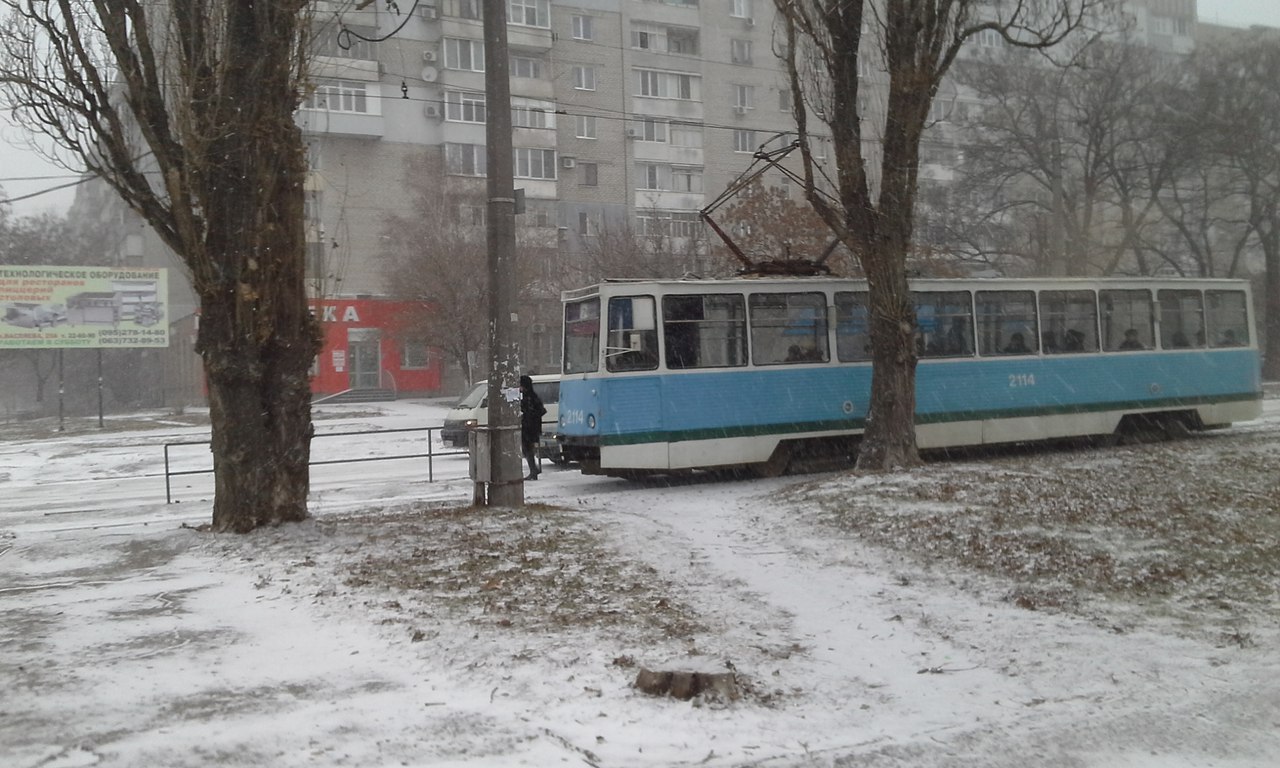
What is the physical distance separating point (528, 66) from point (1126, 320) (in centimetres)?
3796

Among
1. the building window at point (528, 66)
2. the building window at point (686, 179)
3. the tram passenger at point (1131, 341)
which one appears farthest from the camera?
the building window at point (686, 179)

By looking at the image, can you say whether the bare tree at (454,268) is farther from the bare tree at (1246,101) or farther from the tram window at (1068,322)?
the bare tree at (1246,101)

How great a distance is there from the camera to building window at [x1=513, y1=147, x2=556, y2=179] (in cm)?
5144

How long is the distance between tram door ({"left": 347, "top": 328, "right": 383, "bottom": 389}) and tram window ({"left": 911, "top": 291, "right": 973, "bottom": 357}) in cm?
3683

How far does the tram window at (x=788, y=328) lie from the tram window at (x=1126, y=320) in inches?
242

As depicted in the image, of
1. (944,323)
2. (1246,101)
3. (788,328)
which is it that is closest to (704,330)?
(788,328)

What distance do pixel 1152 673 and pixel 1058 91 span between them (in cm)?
3460

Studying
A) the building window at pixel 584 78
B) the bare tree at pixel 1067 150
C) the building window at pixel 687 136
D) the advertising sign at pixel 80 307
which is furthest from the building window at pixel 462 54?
the bare tree at pixel 1067 150

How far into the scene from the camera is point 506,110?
12336mm

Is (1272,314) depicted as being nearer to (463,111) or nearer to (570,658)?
(463,111)

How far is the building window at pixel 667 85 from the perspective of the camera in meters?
53.8

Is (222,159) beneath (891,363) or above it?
above

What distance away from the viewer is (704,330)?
1648cm

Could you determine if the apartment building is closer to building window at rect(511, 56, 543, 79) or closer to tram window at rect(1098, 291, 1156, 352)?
building window at rect(511, 56, 543, 79)
